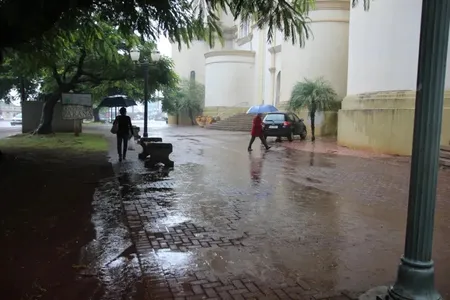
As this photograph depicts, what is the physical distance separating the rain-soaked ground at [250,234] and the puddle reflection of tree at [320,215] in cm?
2

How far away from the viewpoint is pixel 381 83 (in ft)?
55.0

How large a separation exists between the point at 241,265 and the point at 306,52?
24.3 meters

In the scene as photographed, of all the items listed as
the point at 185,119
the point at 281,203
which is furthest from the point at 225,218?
the point at 185,119

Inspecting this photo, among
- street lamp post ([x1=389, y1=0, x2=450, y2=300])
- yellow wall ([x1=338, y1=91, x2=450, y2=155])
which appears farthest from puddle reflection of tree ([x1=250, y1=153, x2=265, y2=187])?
street lamp post ([x1=389, y1=0, x2=450, y2=300])

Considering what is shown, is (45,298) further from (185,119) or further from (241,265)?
(185,119)

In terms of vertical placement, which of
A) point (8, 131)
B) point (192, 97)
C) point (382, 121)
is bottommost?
point (8, 131)

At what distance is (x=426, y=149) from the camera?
308 cm

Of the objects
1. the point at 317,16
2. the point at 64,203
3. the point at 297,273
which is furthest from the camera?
the point at 317,16

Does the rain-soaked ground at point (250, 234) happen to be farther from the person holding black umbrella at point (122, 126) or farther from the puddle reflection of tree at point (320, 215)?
the person holding black umbrella at point (122, 126)

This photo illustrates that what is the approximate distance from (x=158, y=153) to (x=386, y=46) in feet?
32.0

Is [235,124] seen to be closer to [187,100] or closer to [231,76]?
[231,76]

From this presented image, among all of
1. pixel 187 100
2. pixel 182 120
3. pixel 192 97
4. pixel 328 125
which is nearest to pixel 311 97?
pixel 328 125

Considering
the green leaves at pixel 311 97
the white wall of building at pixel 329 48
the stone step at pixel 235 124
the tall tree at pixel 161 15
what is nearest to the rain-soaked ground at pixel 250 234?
the tall tree at pixel 161 15

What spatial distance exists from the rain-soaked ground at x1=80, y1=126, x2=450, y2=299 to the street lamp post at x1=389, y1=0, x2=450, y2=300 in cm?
97
